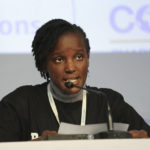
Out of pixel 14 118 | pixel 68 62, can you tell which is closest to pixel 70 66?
pixel 68 62

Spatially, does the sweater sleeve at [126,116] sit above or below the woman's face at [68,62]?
below

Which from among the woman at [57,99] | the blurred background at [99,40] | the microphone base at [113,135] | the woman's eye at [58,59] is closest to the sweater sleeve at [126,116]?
the woman at [57,99]

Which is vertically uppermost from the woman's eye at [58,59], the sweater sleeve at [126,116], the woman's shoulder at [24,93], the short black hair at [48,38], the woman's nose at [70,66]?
the short black hair at [48,38]

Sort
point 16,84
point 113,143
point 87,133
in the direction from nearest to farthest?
point 113,143 → point 87,133 → point 16,84

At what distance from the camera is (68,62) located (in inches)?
71.2

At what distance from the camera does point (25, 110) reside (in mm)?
1874

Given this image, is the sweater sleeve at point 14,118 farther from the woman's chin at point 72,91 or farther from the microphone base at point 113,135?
the microphone base at point 113,135

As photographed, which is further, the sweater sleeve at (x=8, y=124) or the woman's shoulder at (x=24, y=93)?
the woman's shoulder at (x=24, y=93)

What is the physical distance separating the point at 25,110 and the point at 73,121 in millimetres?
185

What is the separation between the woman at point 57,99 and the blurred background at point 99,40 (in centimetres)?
60

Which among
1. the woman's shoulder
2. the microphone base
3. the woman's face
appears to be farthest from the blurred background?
the microphone base

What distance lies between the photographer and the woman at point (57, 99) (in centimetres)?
182

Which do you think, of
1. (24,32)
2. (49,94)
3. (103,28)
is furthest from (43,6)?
(49,94)

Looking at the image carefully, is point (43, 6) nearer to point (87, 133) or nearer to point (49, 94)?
point (49, 94)
